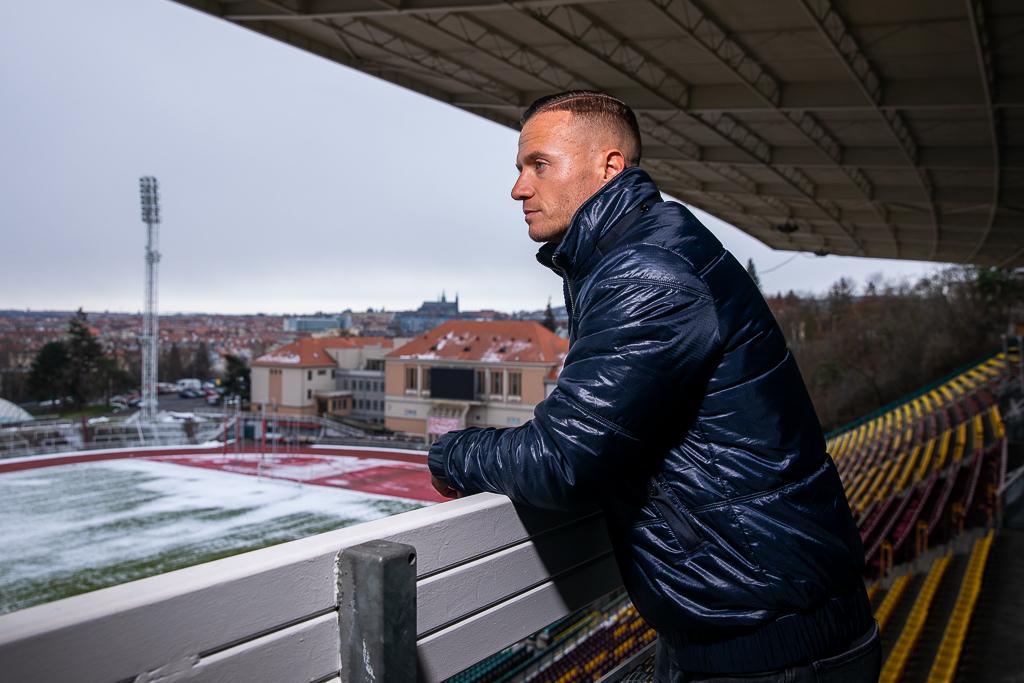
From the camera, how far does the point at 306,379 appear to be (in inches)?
1766

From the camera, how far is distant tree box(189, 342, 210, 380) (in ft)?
208

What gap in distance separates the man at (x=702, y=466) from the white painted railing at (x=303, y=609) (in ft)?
0.45

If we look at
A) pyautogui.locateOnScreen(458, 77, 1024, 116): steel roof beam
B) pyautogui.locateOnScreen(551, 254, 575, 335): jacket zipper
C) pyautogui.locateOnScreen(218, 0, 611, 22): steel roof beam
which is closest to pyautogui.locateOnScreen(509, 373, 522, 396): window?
pyautogui.locateOnScreen(458, 77, 1024, 116): steel roof beam

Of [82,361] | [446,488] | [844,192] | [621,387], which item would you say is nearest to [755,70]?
[844,192]

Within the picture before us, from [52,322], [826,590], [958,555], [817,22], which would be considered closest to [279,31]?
[817,22]

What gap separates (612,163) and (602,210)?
133mm

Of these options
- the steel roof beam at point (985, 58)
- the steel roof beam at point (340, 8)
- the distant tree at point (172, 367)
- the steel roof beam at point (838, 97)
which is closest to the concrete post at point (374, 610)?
the steel roof beam at point (340, 8)

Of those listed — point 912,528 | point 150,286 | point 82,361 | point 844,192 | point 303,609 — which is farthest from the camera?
point 82,361

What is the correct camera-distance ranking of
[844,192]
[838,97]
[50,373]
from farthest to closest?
1. [50,373]
2. [844,192]
3. [838,97]

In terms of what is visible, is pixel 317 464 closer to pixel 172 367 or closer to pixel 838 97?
pixel 838 97

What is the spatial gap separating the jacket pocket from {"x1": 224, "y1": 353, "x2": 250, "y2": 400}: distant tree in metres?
54.8

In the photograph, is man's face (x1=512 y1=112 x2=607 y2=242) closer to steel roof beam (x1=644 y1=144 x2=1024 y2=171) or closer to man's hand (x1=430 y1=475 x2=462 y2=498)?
man's hand (x1=430 y1=475 x2=462 y2=498)

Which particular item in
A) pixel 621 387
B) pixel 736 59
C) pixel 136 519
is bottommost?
pixel 136 519

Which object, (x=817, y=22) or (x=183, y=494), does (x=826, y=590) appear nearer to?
(x=817, y=22)
